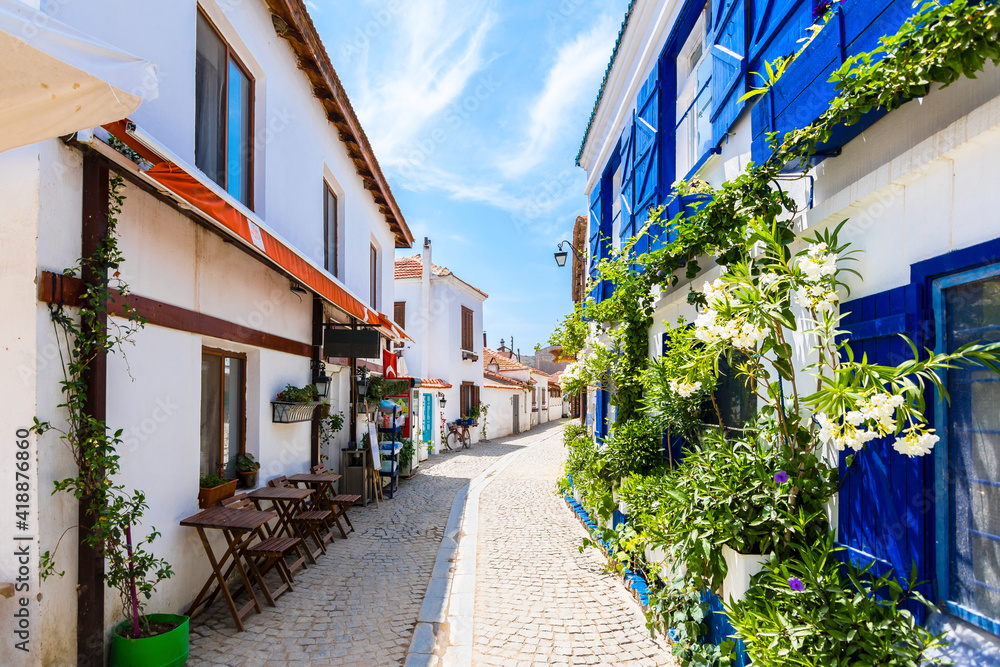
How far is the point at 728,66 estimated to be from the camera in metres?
4.23

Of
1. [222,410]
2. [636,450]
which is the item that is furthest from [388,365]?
[636,450]

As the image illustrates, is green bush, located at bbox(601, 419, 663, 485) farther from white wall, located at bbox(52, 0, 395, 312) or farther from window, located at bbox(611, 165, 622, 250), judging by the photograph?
white wall, located at bbox(52, 0, 395, 312)

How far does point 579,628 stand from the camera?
4605 millimetres

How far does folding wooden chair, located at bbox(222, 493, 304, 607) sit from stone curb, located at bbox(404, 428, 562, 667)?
143cm

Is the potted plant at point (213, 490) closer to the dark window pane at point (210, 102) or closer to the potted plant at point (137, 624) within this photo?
the potted plant at point (137, 624)

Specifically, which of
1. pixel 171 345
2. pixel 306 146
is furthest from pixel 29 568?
pixel 306 146

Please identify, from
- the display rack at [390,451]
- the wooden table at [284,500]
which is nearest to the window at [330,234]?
the display rack at [390,451]

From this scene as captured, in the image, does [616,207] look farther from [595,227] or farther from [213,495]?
[213,495]

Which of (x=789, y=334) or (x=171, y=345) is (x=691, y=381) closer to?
(x=789, y=334)

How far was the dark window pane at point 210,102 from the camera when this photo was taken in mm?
5246

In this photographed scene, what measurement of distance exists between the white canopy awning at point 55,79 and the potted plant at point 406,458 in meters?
10.3

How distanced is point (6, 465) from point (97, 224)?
1.60m

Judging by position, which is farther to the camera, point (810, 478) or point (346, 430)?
point (346, 430)

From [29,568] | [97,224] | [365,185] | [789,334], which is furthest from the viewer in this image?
[365,185]
